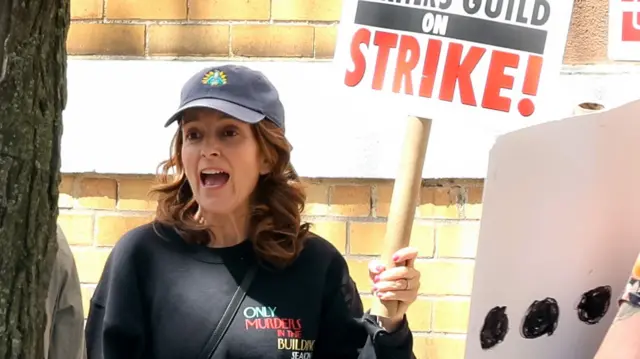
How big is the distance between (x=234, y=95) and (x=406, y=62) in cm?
38

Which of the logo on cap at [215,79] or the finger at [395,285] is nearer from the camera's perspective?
the finger at [395,285]

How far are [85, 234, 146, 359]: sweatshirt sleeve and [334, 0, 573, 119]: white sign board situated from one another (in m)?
0.63

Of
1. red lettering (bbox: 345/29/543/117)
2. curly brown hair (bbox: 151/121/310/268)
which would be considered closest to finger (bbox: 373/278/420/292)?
curly brown hair (bbox: 151/121/310/268)

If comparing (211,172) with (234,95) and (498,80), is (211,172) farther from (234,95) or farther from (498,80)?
(498,80)

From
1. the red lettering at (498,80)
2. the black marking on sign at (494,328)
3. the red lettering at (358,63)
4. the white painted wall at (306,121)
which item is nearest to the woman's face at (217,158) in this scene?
the red lettering at (358,63)

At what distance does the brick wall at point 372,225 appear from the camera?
2.81 meters

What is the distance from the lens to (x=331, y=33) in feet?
9.29

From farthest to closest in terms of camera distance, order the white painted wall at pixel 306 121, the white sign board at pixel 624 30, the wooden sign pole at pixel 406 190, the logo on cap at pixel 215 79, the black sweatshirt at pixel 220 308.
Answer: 1. the white painted wall at pixel 306 121
2. the white sign board at pixel 624 30
3. the logo on cap at pixel 215 79
4. the black sweatshirt at pixel 220 308
5. the wooden sign pole at pixel 406 190

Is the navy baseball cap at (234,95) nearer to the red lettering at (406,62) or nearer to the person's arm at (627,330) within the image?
the red lettering at (406,62)

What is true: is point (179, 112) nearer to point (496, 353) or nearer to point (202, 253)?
point (202, 253)

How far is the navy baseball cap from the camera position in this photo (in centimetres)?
191

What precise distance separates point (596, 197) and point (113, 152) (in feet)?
5.69

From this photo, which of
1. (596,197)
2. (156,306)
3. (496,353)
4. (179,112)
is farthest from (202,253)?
(596,197)

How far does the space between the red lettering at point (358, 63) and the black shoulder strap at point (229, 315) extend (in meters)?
0.44
